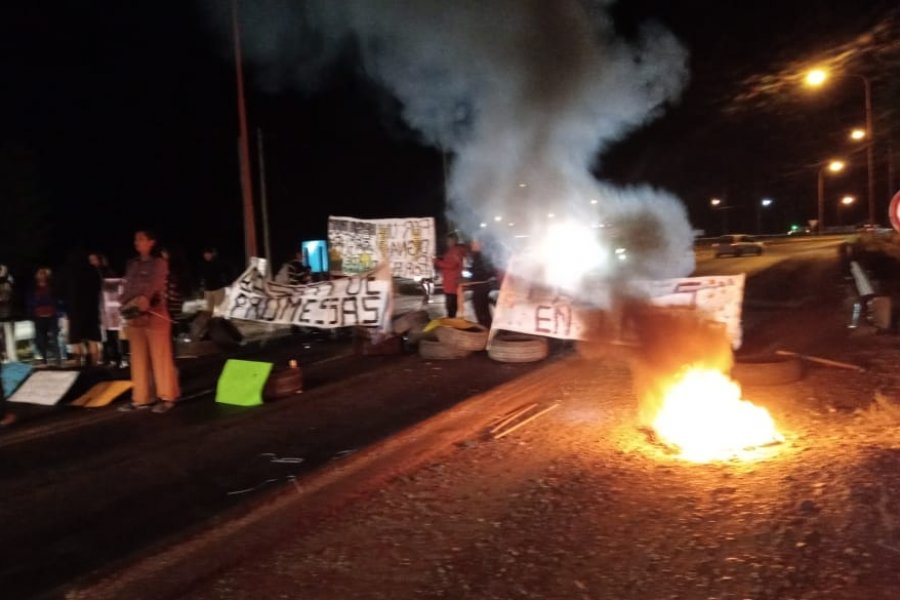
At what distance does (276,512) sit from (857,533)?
3545mm

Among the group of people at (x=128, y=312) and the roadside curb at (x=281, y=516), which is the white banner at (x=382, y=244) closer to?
the group of people at (x=128, y=312)

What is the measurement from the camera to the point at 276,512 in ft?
18.1

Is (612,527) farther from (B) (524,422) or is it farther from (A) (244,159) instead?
(A) (244,159)

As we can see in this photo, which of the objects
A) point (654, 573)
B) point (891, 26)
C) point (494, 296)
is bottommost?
point (654, 573)

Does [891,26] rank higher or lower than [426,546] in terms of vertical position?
higher

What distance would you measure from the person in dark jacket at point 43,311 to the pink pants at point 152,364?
3.92 m

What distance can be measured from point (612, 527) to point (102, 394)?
6.52m

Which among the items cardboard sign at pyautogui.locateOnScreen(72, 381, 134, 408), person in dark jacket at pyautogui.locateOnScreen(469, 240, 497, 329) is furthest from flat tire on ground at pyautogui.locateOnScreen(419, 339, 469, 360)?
cardboard sign at pyautogui.locateOnScreen(72, 381, 134, 408)

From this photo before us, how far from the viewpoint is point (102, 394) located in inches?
366

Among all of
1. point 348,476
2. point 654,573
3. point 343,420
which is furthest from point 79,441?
point 654,573

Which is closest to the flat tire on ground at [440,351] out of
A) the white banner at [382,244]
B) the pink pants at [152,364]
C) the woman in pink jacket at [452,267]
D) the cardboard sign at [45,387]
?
the woman in pink jacket at [452,267]

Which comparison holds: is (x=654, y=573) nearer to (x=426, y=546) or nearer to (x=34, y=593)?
(x=426, y=546)

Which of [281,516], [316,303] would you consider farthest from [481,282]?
[281,516]

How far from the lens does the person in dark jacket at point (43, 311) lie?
12.0 meters
